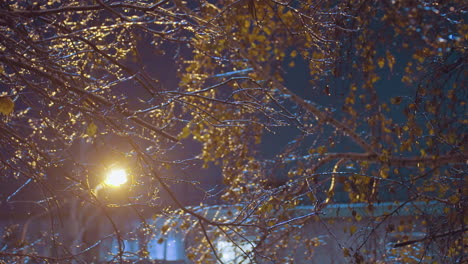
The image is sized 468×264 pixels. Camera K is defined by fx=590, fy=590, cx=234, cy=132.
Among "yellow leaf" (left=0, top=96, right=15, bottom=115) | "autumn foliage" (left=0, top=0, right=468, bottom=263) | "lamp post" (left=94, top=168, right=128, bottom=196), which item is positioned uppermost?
"autumn foliage" (left=0, top=0, right=468, bottom=263)

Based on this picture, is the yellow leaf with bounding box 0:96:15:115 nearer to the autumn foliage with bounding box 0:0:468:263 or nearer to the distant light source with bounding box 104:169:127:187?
the autumn foliage with bounding box 0:0:468:263

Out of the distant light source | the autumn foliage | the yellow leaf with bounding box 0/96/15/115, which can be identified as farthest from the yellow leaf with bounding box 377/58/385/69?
the yellow leaf with bounding box 0/96/15/115

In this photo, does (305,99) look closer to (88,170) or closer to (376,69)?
(376,69)

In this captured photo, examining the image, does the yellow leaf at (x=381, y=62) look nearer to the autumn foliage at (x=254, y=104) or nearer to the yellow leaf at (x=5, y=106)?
the autumn foliage at (x=254, y=104)

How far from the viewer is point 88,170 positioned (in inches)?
208

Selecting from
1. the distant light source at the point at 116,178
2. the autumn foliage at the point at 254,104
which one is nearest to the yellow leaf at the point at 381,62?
the autumn foliage at the point at 254,104

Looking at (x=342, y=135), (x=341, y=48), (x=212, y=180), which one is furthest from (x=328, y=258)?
(x=341, y=48)

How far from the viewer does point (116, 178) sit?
5059 mm

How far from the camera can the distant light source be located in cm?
499

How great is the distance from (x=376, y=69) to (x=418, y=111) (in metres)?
1.58

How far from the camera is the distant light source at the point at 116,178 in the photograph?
4988mm

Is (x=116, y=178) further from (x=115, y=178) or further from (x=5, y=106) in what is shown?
(x=5, y=106)

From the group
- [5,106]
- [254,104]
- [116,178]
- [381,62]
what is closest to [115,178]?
[116,178]

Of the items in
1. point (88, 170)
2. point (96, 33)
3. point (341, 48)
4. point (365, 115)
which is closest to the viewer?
point (96, 33)
